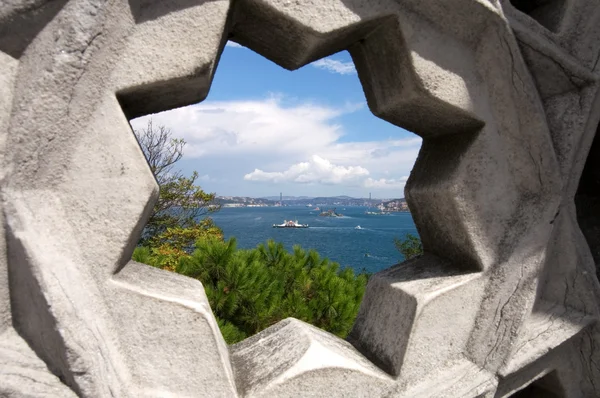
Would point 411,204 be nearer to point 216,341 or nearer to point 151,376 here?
point 216,341

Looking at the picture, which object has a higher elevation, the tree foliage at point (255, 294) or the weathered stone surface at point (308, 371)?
the weathered stone surface at point (308, 371)

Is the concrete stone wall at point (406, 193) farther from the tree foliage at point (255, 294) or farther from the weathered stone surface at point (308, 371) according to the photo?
the tree foliage at point (255, 294)

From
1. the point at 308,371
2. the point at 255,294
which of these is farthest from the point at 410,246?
the point at 308,371

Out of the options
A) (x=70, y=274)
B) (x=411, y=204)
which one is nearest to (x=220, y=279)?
(x=411, y=204)

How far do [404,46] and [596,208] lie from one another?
3.07ft

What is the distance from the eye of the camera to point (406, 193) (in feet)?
4.35

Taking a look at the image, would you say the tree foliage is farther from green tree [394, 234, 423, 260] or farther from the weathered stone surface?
green tree [394, 234, 423, 260]

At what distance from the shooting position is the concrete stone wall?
34.3 inches

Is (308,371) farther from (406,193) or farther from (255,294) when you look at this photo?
(255,294)

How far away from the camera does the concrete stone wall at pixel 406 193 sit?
34.3 inches

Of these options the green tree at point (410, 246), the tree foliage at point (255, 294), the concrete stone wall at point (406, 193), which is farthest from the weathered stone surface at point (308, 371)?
the green tree at point (410, 246)

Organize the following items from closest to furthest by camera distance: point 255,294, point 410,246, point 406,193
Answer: point 406,193 → point 255,294 → point 410,246

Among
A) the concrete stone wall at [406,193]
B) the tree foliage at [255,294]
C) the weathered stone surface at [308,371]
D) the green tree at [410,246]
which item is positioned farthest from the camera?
→ the green tree at [410,246]

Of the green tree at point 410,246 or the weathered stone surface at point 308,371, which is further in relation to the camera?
the green tree at point 410,246
